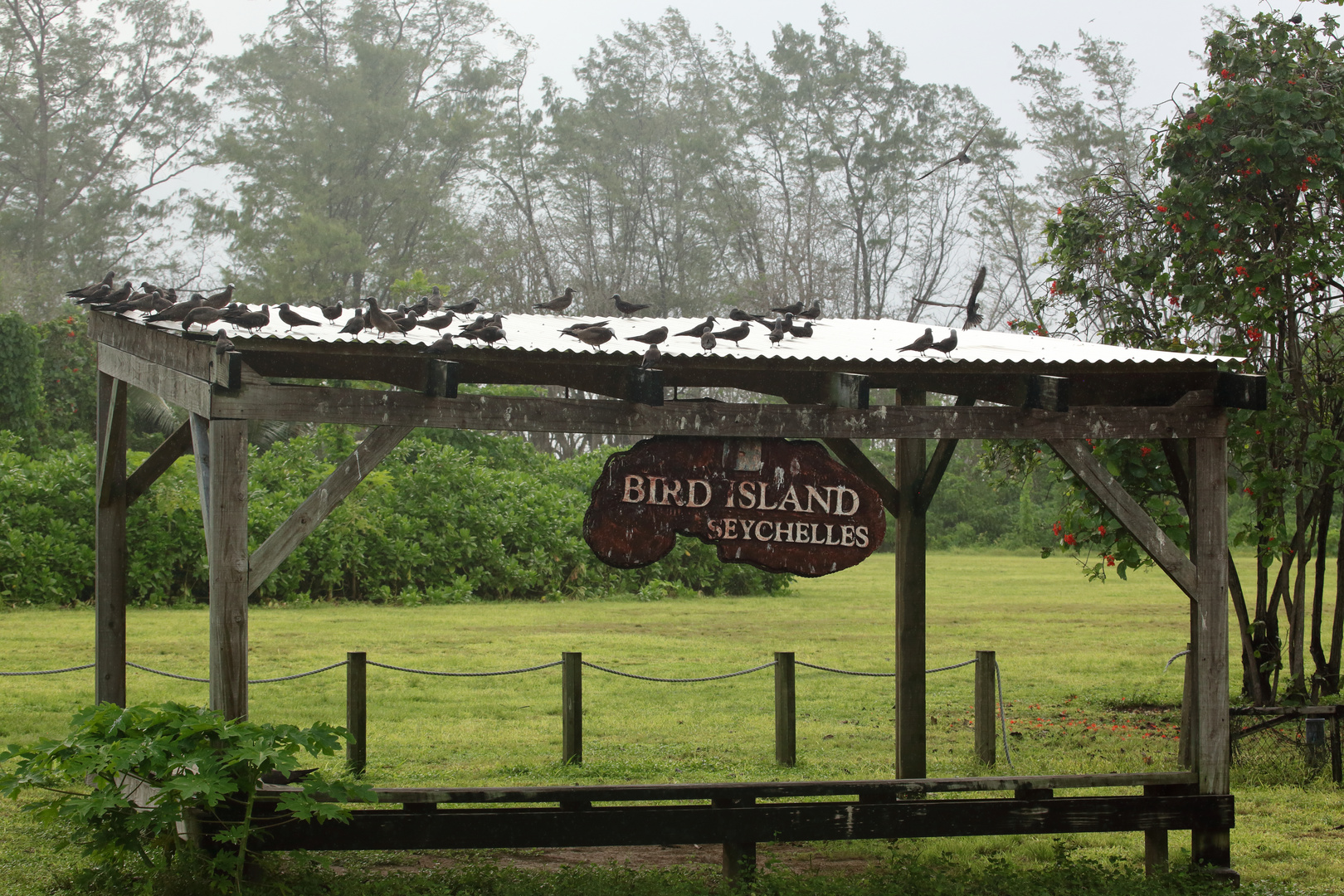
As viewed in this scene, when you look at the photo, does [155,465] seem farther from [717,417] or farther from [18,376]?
[18,376]

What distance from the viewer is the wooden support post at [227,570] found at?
19.2ft

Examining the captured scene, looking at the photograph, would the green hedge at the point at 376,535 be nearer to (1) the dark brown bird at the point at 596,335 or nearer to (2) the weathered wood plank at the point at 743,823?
(1) the dark brown bird at the point at 596,335

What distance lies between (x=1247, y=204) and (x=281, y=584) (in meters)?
14.1

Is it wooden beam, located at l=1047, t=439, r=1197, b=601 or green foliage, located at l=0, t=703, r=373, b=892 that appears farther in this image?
wooden beam, located at l=1047, t=439, r=1197, b=601

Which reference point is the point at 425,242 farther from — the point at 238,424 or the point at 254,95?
the point at 238,424

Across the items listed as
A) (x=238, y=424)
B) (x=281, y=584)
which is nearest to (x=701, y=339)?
(x=238, y=424)

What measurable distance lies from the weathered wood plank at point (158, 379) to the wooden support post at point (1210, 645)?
503 centimetres

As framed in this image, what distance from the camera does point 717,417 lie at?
6578 millimetres

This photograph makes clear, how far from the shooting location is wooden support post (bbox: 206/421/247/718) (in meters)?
5.86

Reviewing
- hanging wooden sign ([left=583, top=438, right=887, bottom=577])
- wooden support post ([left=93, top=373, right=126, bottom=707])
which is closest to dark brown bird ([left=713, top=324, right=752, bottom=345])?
hanging wooden sign ([left=583, top=438, right=887, bottom=577])

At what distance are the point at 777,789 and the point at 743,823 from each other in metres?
0.26

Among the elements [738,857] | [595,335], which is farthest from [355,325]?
[738,857]

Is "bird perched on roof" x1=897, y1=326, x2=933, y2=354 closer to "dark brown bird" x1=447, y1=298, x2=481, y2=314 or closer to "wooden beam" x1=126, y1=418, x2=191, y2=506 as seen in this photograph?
"dark brown bird" x1=447, y1=298, x2=481, y2=314

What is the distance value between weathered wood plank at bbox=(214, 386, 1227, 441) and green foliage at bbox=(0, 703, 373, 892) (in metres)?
1.45
